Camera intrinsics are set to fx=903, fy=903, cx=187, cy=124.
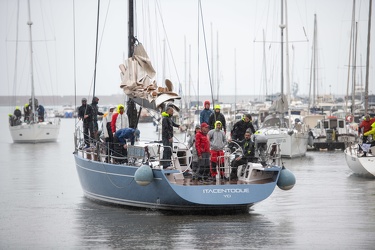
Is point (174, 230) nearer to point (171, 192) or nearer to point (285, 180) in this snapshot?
point (171, 192)

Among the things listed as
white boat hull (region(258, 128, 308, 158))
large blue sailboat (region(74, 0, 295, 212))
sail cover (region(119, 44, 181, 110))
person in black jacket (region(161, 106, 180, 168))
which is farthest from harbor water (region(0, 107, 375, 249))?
white boat hull (region(258, 128, 308, 158))

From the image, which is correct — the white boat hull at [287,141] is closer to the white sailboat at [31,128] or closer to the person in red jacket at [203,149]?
the white sailboat at [31,128]

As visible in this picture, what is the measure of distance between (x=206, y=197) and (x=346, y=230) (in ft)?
10.6

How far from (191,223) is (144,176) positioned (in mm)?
1543

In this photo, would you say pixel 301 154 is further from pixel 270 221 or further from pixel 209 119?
pixel 270 221

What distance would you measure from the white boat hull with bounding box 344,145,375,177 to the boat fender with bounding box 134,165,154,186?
40.0 feet

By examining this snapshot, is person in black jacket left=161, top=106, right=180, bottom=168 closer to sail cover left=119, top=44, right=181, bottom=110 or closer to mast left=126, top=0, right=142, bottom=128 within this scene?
sail cover left=119, top=44, right=181, bottom=110

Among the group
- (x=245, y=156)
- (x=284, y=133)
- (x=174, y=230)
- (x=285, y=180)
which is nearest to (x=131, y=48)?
(x=245, y=156)

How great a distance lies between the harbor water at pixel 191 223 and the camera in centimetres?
1820

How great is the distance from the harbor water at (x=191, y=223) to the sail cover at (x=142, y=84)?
296 cm

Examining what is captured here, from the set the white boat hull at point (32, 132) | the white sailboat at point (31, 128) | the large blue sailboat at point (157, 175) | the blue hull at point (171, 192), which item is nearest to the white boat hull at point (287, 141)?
the large blue sailboat at point (157, 175)

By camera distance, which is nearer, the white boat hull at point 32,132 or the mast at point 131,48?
the mast at point 131,48

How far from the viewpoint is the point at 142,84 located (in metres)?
24.1

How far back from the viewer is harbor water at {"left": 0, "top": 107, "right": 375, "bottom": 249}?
18.2 meters
